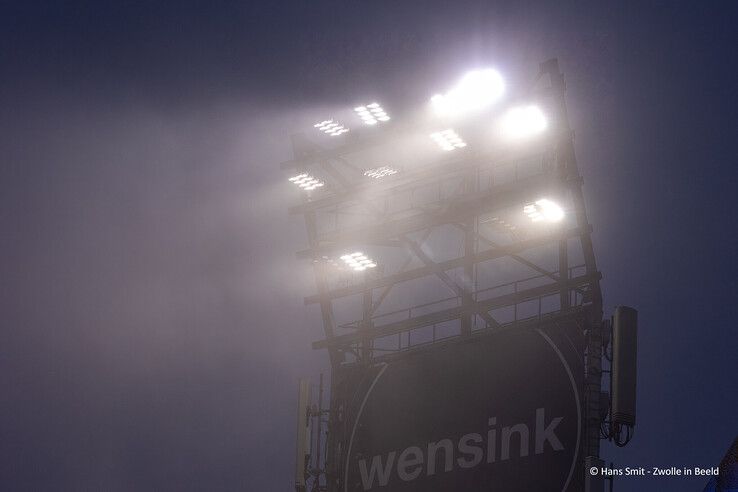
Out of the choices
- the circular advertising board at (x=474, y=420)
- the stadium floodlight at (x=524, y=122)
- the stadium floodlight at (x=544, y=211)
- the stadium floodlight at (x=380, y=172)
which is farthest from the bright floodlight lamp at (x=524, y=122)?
the circular advertising board at (x=474, y=420)

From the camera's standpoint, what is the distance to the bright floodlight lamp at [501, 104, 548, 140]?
33219 millimetres

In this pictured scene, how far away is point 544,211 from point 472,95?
359 centimetres

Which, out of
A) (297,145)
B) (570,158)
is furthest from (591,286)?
(297,145)

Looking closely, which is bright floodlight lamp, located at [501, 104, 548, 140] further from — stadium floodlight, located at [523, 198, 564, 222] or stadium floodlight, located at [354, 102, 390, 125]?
stadium floodlight, located at [354, 102, 390, 125]

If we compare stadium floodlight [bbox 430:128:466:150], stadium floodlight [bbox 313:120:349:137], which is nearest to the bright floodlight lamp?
stadium floodlight [bbox 430:128:466:150]

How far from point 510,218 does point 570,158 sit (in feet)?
7.26

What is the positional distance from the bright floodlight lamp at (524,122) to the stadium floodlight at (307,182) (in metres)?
5.26

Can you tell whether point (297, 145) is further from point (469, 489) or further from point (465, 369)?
point (469, 489)

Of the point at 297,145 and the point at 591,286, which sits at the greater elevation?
the point at 297,145

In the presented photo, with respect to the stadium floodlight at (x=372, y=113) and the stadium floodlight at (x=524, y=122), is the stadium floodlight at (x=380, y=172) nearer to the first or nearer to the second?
the stadium floodlight at (x=372, y=113)

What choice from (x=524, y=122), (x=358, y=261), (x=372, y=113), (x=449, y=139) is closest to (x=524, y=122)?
(x=524, y=122)

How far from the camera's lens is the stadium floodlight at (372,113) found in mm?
35625

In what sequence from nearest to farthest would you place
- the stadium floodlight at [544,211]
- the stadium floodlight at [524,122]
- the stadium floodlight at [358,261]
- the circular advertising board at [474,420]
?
1. the circular advertising board at [474,420]
2. the stadium floodlight at [544,211]
3. the stadium floodlight at [524,122]
4. the stadium floodlight at [358,261]

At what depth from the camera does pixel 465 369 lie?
32.3 meters
